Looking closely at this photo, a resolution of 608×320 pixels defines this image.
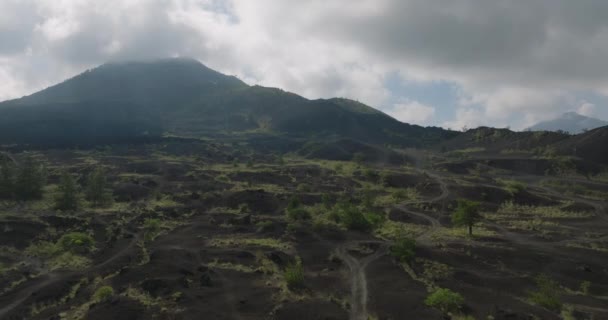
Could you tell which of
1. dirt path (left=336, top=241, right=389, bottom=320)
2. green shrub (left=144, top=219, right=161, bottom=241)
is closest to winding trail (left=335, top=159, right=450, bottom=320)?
dirt path (left=336, top=241, right=389, bottom=320)

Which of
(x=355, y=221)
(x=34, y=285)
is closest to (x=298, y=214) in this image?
(x=355, y=221)

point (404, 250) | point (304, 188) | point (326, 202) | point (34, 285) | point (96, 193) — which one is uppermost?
point (304, 188)

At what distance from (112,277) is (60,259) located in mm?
13294

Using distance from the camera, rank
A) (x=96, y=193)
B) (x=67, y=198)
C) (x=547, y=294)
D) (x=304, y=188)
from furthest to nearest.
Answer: (x=304, y=188), (x=96, y=193), (x=67, y=198), (x=547, y=294)

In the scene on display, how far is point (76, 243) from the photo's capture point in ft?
189

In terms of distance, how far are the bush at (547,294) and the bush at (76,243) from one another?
2206 inches

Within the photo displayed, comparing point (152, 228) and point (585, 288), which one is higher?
point (585, 288)

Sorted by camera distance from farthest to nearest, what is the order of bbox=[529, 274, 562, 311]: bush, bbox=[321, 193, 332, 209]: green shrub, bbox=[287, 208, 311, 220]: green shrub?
bbox=[321, 193, 332, 209]: green shrub
bbox=[287, 208, 311, 220]: green shrub
bbox=[529, 274, 562, 311]: bush

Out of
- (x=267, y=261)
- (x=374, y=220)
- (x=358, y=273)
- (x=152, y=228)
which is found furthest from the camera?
(x=374, y=220)

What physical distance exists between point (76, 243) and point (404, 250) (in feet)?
148

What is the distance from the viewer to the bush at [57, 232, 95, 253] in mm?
57306

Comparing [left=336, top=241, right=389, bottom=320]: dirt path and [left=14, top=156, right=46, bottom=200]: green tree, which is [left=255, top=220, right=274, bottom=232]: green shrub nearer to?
[left=336, top=241, right=389, bottom=320]: dirt path

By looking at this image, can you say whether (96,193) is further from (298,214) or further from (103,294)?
(103,294)

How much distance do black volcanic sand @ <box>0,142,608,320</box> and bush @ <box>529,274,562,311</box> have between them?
0.84 m
